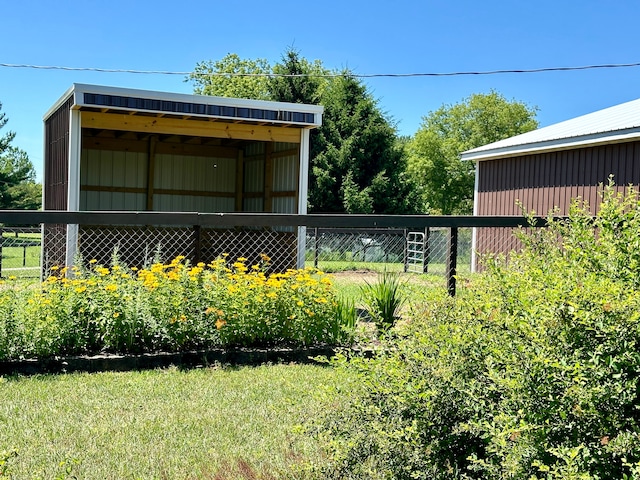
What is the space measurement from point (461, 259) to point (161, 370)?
1273 cm

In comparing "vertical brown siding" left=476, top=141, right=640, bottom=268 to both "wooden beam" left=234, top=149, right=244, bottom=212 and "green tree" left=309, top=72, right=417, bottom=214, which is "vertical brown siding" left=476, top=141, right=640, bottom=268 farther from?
Answer: "green tree" left=309, top=72, right=417, bottom=214

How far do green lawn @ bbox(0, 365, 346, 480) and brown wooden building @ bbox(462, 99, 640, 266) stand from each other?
23.3 feet

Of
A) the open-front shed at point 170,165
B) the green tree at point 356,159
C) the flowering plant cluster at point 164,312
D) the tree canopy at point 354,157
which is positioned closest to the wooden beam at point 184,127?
the open-front shed at point 170,165

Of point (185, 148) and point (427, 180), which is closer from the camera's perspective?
point (185, 148)

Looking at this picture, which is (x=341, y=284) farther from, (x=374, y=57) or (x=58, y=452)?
(x=374, y=57)

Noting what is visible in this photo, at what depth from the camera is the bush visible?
7.48 feet

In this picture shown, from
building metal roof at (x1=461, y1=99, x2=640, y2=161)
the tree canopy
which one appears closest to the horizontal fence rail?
building metal roof at (x1=461, y1=99, x2=640, y2=161)

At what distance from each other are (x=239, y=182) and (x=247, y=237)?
3.32 metres

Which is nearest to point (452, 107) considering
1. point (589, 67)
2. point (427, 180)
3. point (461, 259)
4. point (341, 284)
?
point (427, 180)

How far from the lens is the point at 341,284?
12594mm

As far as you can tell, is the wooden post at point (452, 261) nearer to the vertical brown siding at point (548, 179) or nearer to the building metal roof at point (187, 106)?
the vertical brown siding at point (548, 179)

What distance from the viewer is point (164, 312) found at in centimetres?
589

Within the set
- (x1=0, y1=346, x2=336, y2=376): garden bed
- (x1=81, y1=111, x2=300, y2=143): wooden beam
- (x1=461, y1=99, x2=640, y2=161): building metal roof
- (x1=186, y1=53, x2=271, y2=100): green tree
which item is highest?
(x1=186, y1=53, x2=271, y2=100): green tree

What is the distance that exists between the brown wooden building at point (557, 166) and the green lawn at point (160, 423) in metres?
7.10
